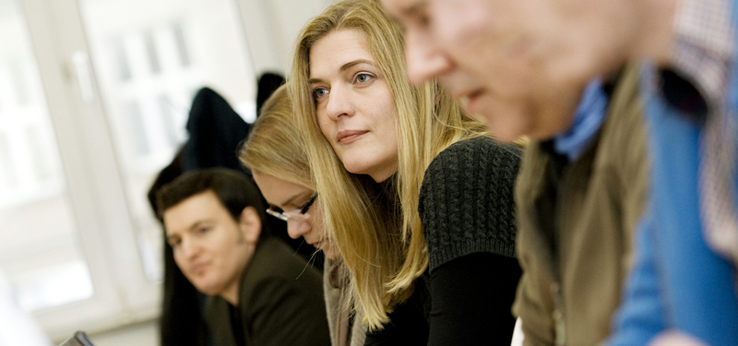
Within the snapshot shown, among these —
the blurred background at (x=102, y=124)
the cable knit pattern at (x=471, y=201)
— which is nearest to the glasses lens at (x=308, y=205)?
the cable knit pattern at (x=471, y=201)

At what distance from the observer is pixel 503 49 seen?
0.39m

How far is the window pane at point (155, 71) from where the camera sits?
303 centimetres

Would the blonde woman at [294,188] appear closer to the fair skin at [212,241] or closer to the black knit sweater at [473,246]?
the fair skin at [212,241]

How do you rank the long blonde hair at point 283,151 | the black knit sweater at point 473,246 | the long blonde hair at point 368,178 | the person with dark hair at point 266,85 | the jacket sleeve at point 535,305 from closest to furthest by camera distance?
1. the jacket sleeve at point 535,305
2. the black knit sweater at point 473,246
3. the long blonde hair at point 368,178
4. the long blonde hair at point 283,151
5. the person with dark hair at point 266,85

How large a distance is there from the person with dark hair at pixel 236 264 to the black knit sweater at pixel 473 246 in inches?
38.0

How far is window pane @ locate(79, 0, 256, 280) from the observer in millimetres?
3027

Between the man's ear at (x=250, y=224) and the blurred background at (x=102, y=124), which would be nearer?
the man's ear at (x=250, y=224)

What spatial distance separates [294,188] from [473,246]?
31.5 inches

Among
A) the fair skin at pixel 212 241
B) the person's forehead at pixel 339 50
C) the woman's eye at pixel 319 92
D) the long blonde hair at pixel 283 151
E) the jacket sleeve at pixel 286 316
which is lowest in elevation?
the jacket sleeve at pixel 286 316

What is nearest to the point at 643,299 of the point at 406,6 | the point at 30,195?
the point at 406,6

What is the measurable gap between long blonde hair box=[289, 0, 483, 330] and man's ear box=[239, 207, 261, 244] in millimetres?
658

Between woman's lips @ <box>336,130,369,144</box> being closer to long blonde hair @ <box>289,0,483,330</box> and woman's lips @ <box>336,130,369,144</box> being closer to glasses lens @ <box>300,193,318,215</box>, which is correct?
Answer: long blonde hair @ <box>289,0,483,330</box>

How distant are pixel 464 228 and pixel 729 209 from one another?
67 centimetres

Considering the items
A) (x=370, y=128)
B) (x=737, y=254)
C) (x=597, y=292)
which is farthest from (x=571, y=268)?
(x=370, y=128)
